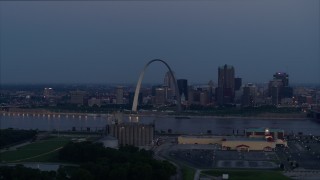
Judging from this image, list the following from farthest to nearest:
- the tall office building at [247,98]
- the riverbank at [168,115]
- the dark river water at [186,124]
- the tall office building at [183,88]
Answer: the tall office building at [183,88], the tall office building at [247,98], the riverbank at [168,115], the dark river water at [186,124]

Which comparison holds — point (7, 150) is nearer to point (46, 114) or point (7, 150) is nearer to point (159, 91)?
point (46, 114)

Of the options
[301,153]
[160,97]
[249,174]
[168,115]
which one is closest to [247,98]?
[160,97]

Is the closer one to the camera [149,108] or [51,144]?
[51,144]

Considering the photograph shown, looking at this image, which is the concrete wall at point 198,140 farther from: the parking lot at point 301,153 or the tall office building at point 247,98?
the tall office building at point 247,98

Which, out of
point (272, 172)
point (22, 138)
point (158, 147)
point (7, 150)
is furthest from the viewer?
point (22, 138)

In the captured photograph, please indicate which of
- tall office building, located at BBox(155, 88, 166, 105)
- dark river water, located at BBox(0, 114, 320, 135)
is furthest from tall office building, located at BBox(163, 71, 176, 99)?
dark river water, located at BBox(0, 114, 320, 135)

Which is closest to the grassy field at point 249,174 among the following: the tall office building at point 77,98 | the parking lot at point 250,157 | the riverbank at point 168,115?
the parking lot at point 250,157

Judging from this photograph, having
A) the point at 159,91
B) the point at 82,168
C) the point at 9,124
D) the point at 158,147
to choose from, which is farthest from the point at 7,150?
the point at 159,91
